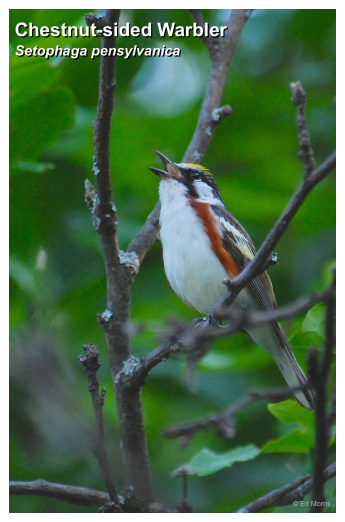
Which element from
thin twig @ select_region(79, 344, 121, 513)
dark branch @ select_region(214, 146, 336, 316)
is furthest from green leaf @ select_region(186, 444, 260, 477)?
dark branch @ select_region(214, 146, 336, 316)

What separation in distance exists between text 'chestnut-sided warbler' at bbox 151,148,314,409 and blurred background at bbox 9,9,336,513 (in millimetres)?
400

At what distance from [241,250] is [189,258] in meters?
0.35

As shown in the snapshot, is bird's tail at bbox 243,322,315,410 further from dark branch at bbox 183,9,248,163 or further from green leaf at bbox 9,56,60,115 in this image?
green leaf at bbox 9,56,60,115

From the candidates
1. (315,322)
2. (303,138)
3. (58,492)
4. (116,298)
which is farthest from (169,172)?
(303,138)

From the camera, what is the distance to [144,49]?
15.5 feet

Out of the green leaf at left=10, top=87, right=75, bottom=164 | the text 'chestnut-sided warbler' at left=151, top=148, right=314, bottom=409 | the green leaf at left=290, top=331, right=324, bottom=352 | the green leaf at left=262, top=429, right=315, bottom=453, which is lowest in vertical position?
the green leaf at left=262, top=429, right=315, bottom=453

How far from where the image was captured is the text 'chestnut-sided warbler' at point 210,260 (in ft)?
12.4

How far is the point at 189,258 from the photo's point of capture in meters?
3.79

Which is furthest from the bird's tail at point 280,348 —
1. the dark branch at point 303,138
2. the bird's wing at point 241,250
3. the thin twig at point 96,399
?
the dark branch at point 303,138

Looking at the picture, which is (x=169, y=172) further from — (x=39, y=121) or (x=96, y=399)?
(x=96, y=399)

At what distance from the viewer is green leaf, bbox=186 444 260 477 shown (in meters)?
3.05

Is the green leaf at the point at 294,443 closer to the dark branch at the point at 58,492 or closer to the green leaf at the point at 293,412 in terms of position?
the green leaf at the point at 293,412

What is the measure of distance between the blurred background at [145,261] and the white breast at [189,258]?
0.65 m

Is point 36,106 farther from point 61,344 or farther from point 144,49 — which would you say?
point 61,344
